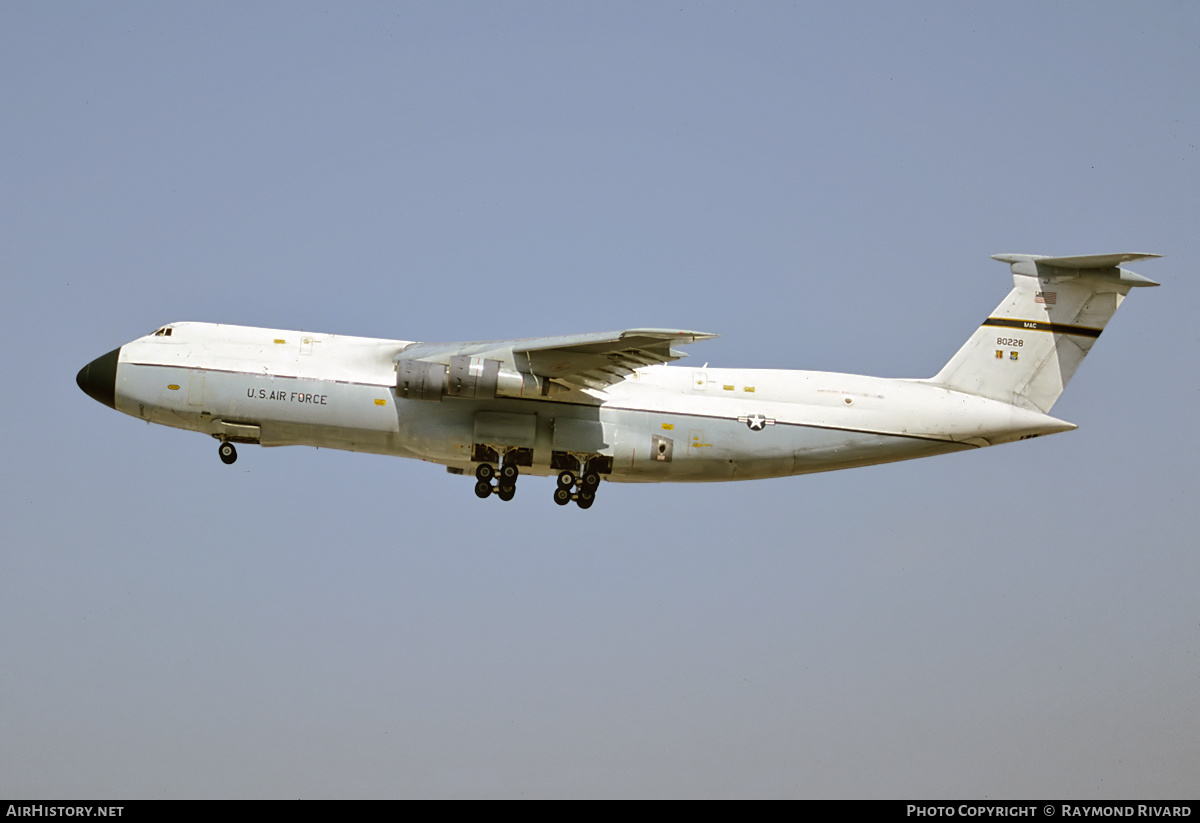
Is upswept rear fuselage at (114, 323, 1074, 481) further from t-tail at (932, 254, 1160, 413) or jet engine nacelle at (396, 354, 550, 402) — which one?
t-tail at (932, 254, 1160, 413)

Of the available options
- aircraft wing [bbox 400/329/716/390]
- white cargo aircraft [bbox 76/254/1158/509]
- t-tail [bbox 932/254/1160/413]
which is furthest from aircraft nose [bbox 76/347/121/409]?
t-tail [bbox 932/254/1160/413]

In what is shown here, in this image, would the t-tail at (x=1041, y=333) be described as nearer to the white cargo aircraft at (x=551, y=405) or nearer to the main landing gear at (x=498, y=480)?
the white cargo aircraft at (x=551, y=405)

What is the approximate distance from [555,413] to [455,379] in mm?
1595

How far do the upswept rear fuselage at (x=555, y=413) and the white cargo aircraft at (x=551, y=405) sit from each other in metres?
0.02

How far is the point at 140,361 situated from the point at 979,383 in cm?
1181

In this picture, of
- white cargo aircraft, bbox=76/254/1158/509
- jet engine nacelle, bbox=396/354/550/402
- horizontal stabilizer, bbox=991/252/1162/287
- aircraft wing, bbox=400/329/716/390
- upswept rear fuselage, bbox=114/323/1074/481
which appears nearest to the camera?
aircraft wing, bbox=400/329/716/390

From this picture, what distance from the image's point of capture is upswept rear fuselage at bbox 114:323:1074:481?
21.0 meters

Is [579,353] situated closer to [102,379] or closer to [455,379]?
[455,379]

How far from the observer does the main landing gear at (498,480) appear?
21.4m

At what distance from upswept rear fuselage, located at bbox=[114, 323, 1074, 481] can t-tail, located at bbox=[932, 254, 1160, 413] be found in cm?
55
